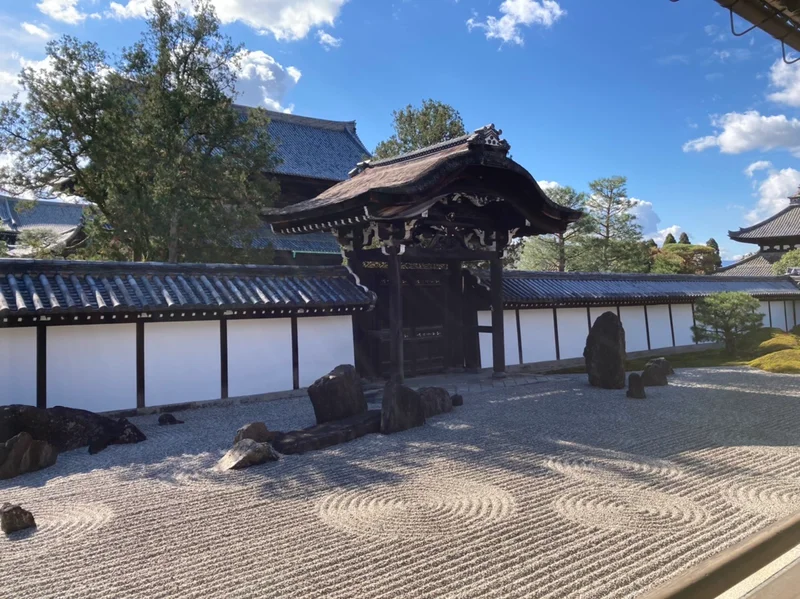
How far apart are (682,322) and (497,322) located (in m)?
11.1

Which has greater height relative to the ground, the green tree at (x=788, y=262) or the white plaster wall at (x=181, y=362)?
the green tree at (x=788, y=262)

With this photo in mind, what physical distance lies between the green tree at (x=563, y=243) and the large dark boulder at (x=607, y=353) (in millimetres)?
16675

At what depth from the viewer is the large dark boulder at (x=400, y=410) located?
8.19m

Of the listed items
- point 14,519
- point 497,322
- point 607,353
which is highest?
point 497,322

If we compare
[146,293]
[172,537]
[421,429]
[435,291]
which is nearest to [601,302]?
[435,291]

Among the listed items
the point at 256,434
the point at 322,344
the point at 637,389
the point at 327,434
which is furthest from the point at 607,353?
the point at 256,434

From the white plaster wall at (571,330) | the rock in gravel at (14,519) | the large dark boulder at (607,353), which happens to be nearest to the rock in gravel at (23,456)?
the rock in gravel at (14,519)

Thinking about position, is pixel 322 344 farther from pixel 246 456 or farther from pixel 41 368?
pixel 246 456

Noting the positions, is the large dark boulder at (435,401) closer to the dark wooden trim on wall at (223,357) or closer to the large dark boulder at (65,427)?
the dark wooden trim on wall at (223,357)

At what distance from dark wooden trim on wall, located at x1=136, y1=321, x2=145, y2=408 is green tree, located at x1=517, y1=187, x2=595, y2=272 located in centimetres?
2239

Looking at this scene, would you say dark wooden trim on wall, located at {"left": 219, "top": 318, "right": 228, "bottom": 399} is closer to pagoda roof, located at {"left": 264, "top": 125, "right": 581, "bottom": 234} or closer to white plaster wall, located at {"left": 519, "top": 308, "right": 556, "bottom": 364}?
Answer: pagoda roof, located at {"left": 264, "top": 125, "right": 581, "bottom": 234}

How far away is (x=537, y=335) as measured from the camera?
53.2 ft

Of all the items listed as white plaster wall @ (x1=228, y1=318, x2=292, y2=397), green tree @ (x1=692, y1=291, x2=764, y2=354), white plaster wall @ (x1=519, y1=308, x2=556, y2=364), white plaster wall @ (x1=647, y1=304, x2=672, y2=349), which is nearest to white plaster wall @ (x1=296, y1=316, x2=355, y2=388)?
white plaster wall @ (x1=228, y1=318, x2=292, y2=397)

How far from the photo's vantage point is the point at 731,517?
4.68m
